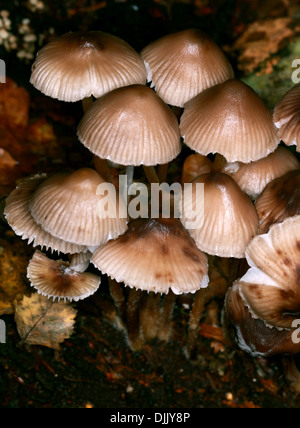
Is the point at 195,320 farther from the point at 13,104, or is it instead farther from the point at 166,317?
the point at 13,104

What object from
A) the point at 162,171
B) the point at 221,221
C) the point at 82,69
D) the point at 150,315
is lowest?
the point at 150,315

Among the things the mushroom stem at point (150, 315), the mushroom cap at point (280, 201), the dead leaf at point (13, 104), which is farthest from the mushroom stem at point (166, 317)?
the dead leaf at point (13, 104)

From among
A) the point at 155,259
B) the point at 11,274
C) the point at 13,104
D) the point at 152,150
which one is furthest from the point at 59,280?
the point at 13,104

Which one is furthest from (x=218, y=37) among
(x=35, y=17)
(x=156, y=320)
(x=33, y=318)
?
(x=33, y=318)

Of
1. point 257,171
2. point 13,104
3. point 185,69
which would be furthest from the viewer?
point 13,104

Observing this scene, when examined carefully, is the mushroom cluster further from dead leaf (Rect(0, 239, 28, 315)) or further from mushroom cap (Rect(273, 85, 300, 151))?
dead leaf (Rect(0, 239, 28, 315))

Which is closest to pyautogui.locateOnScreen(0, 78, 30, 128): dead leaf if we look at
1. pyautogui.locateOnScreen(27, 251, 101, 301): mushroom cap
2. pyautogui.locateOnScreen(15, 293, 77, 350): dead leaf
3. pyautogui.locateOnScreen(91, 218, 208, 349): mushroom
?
pyautogui.locateOnScreen(27, 251, 101, 301): mushroom cap
